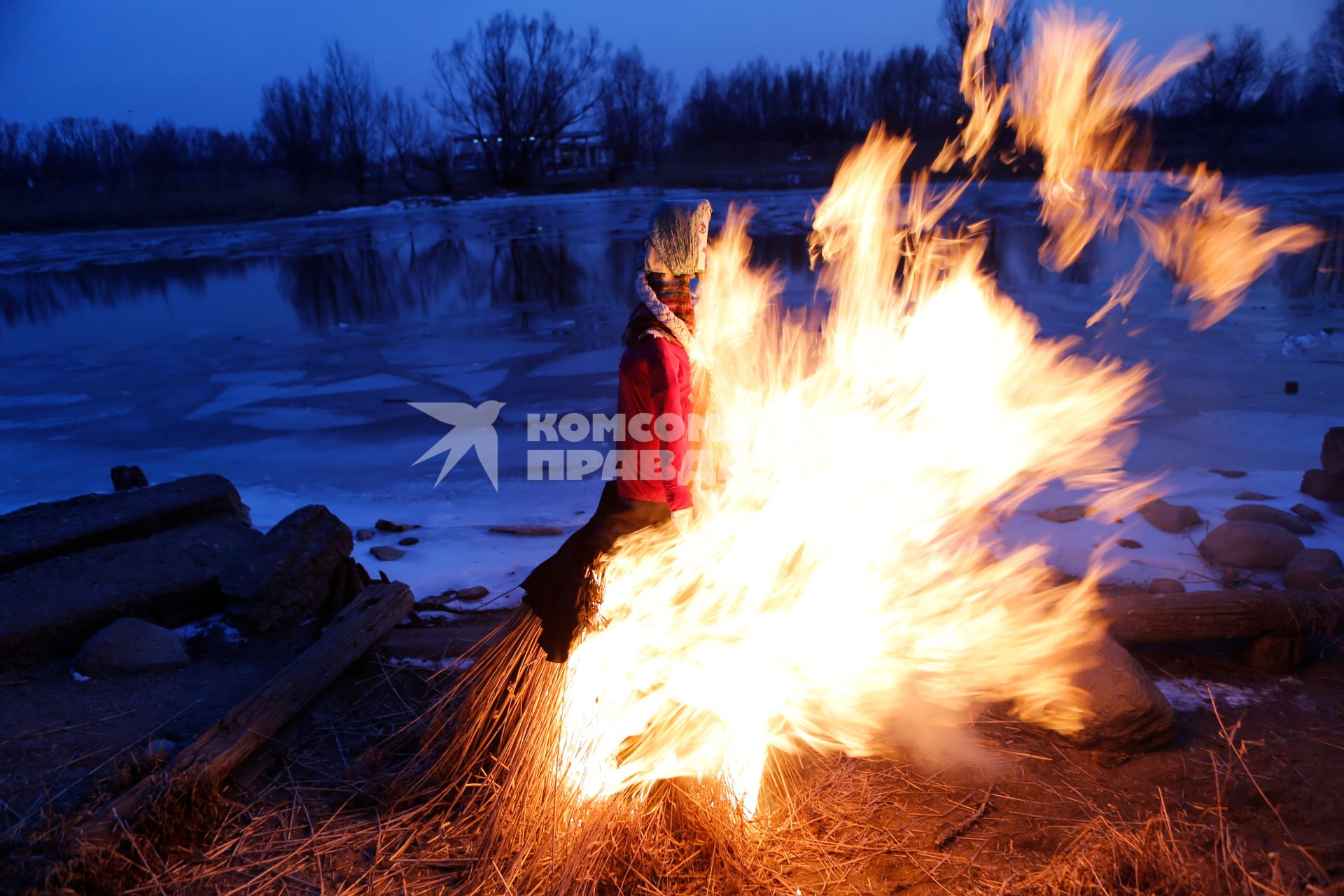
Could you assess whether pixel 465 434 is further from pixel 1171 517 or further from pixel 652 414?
pixel 1171 517

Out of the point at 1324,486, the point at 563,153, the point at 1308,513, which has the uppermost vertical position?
the point at 563,153

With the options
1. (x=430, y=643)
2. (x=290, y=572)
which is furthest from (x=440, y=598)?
(x=290, y=572)

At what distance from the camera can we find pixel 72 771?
303 centimetres

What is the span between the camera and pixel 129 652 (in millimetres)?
3818

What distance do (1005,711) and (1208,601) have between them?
3.47 feet

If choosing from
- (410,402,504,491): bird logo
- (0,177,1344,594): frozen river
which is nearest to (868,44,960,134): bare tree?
(0,177,1344,594): frozen river

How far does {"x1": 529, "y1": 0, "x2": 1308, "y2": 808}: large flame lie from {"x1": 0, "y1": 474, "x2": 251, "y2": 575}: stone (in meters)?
3.28

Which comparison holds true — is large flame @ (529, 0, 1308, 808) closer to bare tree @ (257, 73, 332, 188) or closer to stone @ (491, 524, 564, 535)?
stone @ (491, 524, 564, 535)

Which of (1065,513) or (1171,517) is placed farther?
(1065,513)

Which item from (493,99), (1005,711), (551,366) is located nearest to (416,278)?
(551,366)

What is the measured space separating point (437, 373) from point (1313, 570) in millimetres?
8195

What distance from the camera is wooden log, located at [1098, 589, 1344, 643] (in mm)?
3471

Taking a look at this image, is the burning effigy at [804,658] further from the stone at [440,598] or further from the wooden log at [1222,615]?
the stone at [440,598]

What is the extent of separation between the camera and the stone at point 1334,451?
4949mm
